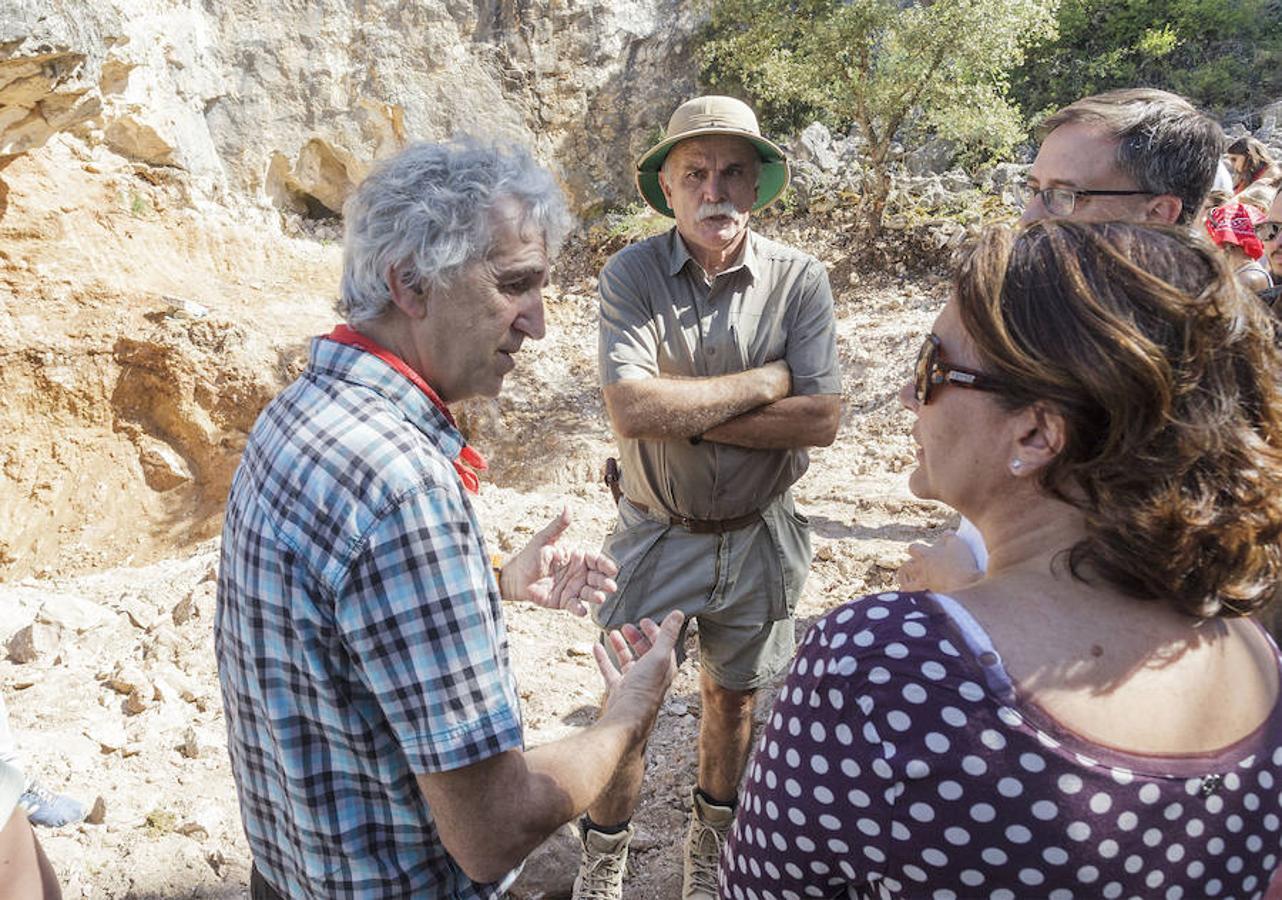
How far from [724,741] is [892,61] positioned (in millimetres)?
9437

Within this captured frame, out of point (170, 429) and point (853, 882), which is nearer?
point (853, 882)

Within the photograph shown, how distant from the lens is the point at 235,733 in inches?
60.4

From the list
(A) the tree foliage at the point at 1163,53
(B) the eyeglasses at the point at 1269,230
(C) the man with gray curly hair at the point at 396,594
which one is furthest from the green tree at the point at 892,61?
(C) the man with gray curly hair at the point at 396,594

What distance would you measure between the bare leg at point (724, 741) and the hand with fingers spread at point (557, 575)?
0.99 metres

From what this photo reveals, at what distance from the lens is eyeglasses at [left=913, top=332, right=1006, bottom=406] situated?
120 cm

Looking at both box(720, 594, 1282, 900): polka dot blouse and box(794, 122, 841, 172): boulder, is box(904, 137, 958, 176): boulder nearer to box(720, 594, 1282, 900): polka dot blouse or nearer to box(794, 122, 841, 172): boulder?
box(794, 122, 841, 172): boulder

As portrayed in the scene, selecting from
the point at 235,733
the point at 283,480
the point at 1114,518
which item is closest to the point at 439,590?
the point at 283,480

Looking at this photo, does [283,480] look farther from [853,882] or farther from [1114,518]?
[1114,518]

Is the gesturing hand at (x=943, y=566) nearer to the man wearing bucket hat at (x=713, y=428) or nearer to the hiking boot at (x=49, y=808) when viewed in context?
the man wearing bucket hat at (x=713, y=428)

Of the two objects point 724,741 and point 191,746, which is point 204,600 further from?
point 724,741

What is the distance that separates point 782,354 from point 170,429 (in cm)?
768

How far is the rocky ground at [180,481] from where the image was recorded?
3418 mm

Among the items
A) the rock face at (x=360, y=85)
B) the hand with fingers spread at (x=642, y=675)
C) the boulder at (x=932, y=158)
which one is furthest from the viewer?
the boulder at (x=932, y=158)

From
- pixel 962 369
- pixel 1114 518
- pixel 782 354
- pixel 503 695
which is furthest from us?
pixel 782 354
